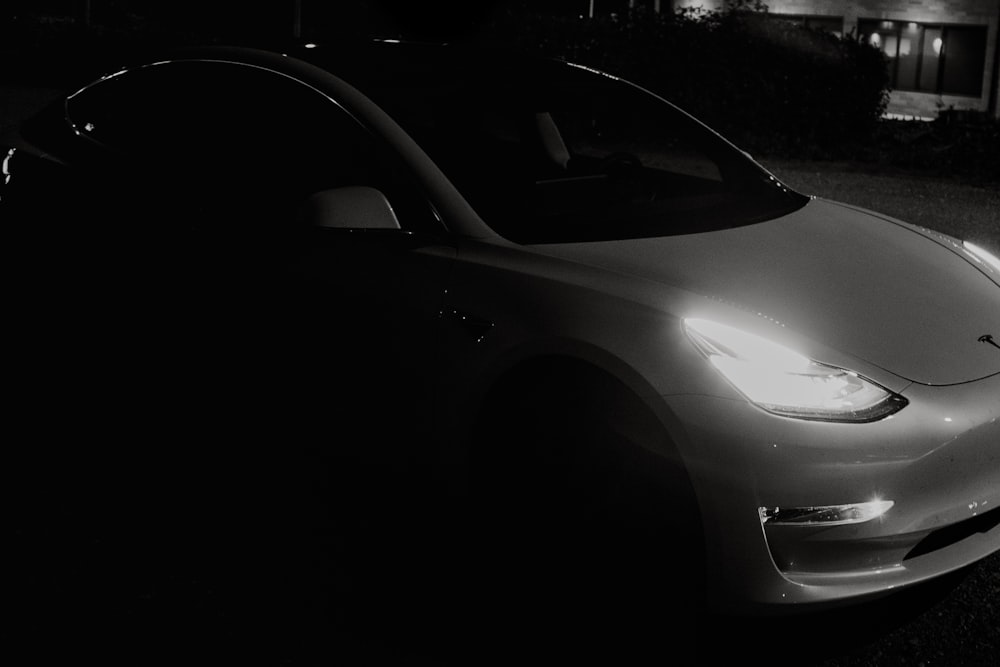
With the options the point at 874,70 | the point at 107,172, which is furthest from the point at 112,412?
the point at 874,70

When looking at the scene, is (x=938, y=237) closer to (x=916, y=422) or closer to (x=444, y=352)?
(x=916, y=422)

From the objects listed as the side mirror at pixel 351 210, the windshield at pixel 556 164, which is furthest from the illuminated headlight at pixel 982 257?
the side mirror at pixel 351 210

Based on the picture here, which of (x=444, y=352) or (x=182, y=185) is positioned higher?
(x=182, y=185)

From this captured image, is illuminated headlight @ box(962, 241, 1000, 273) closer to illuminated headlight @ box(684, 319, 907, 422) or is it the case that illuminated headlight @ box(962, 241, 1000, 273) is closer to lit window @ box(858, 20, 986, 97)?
illuminated headlight @ box(684, 319, 907, 422)

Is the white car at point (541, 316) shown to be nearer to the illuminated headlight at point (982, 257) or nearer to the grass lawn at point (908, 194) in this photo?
the illuminated headlight at point (982, 257)

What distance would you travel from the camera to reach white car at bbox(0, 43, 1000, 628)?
2.93m

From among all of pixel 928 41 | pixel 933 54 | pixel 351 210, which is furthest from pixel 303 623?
pixel 928 41

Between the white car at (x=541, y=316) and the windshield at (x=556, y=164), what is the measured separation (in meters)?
0.01

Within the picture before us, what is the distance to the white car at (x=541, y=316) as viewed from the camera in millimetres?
2930

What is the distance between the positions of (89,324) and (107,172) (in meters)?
0.57

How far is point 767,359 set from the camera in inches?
119

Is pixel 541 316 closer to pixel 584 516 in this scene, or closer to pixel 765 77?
pixel 584 516

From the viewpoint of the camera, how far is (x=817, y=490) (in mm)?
2859

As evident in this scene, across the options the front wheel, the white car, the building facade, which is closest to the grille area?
the white car
